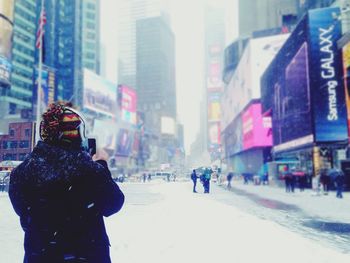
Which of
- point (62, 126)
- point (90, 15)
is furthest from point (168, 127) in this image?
point (90, 15)

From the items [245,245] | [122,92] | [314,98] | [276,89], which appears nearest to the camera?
[245,245]

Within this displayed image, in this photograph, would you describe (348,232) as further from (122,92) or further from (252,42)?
(122,92)

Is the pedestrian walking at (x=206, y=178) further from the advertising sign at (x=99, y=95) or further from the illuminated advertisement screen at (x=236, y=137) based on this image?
the advertising sign at (x=99, y=95)

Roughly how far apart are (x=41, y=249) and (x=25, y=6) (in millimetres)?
98244

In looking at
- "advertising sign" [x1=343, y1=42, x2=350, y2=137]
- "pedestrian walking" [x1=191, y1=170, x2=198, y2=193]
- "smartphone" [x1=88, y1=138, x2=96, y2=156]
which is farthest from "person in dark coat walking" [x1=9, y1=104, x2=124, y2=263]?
"advertising sign" [x1=343, y1=42, x2=350, y2=137]

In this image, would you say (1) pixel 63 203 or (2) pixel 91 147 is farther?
(2) pixel 91 147

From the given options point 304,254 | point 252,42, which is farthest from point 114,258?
point 252,42

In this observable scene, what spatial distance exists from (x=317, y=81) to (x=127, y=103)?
7393 centimetres

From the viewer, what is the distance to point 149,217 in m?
7.61

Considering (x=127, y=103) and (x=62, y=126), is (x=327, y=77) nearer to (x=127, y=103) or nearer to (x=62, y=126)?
(x=62, y=126)

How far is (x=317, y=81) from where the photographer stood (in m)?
28.2

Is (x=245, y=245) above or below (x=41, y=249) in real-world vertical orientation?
below

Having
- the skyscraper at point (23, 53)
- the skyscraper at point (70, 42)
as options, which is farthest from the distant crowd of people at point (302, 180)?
the skyscraper at point (70, 42)

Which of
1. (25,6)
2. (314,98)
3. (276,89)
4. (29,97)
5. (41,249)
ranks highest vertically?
(25,6)
